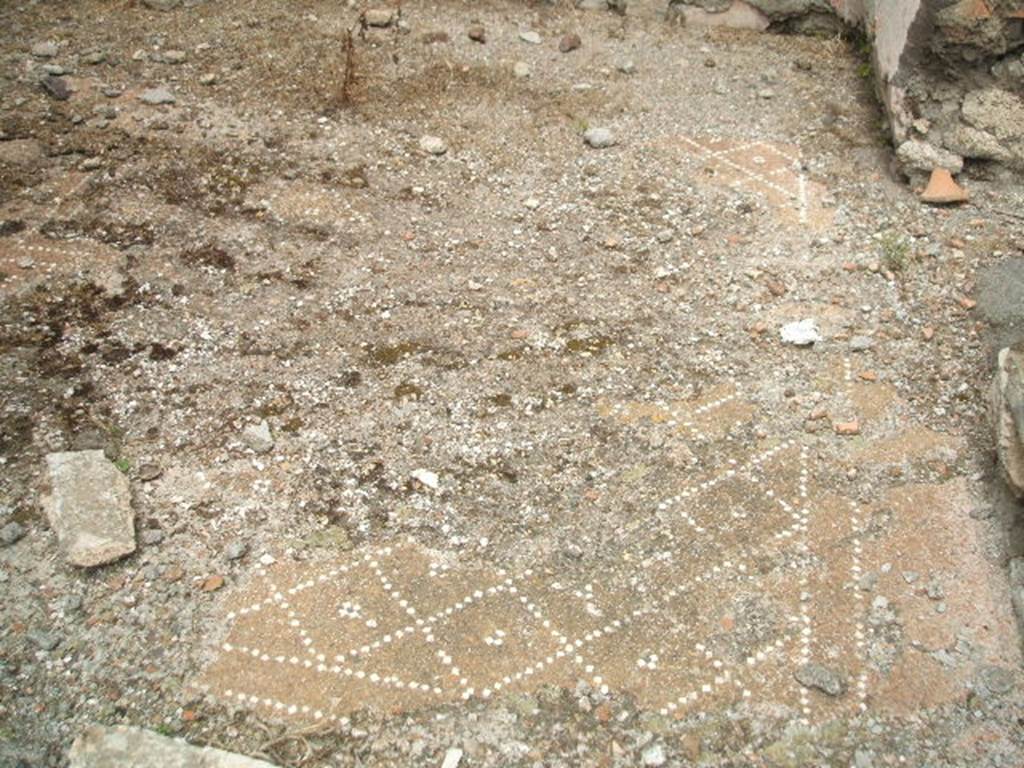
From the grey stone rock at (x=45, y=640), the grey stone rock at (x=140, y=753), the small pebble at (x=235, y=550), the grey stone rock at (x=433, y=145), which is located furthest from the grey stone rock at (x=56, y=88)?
the grey stone rock at (x=140, y=753)

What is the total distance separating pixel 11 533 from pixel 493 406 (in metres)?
1.84

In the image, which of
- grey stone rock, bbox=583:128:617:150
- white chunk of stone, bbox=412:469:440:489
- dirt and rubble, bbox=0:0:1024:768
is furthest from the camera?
grey stone rock, bbox=583:128:617:150

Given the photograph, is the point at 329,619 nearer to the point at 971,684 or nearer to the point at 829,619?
the point at 829,619

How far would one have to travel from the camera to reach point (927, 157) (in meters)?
5.27

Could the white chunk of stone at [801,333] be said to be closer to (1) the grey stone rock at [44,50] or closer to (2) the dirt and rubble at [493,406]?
(2) the dirt and rubble at [493,406]

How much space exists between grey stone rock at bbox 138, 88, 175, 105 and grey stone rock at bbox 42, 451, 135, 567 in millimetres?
2722

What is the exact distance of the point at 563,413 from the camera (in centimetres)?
414

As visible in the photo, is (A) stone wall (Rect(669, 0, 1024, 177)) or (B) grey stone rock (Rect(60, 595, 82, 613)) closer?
(B) grey stone rock (Rect(60, 595, 82, 613))

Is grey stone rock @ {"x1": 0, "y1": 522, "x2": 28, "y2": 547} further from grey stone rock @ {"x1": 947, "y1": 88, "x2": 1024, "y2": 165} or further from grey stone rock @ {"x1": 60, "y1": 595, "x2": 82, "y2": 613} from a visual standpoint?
grey stone rock @ {"x1": 947, "y1": 88, "x2": 1024, "y2": 165}

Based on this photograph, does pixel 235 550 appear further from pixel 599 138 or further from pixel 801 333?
pixel 599 138

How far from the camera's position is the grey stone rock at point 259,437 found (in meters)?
3.92

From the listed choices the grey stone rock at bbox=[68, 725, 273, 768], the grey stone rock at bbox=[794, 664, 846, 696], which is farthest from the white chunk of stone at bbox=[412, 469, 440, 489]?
the grey stone rock at bbox=[794, 664, 846, 696]

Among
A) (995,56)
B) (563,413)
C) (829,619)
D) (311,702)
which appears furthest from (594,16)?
(311,702)

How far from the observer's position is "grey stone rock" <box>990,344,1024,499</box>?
139 inches
